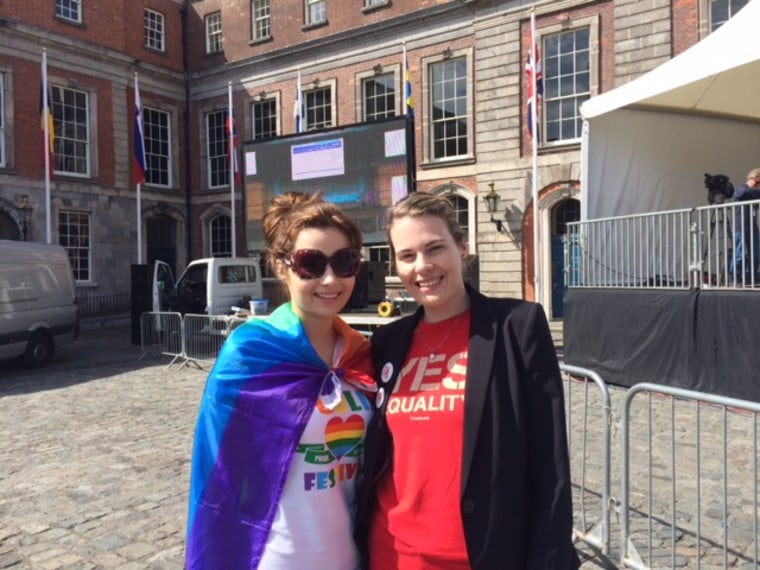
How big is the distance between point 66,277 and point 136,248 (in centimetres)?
1070

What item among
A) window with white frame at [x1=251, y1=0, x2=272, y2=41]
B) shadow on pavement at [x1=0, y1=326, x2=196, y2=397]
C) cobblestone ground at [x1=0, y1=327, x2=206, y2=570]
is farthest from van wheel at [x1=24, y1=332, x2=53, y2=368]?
window with white frame at [x1=251, y1=0, x2=272, y2=41]

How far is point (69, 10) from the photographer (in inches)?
856

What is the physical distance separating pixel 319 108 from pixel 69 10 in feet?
30.8

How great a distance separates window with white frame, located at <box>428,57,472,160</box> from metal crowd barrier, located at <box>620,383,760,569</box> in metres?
13.4

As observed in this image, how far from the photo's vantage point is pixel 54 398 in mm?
9359

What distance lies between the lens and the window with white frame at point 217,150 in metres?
25.0

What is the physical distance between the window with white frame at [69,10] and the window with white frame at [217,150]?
18.5 ft

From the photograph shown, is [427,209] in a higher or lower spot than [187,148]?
lower

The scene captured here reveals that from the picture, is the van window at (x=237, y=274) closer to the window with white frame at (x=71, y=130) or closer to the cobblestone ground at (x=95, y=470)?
the cobblestone ground at (x=95, y=470)

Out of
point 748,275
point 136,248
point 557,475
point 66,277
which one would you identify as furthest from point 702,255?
point 136,248

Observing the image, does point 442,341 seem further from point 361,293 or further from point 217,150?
point 217,150

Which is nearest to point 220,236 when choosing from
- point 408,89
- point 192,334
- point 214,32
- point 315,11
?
point 214,32

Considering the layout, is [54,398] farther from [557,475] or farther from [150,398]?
[557,475]

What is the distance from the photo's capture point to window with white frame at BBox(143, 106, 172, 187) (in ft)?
81.1
